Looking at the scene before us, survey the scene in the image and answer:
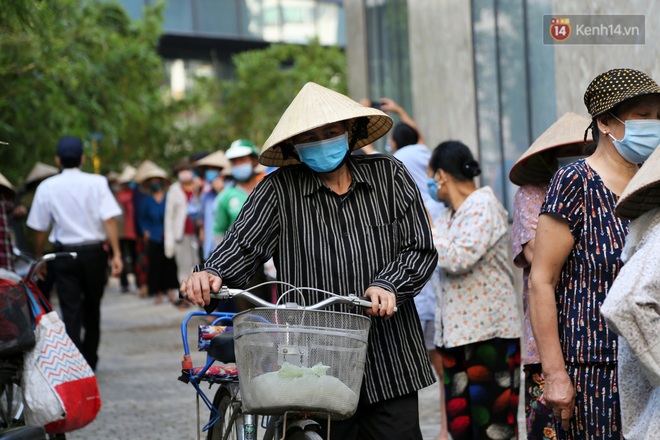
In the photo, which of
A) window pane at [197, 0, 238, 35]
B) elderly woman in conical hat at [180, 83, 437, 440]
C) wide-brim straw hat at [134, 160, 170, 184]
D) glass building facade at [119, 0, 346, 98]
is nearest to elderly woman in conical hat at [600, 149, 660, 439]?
elderly woman in conical hat at [180, 83, 437, 440]

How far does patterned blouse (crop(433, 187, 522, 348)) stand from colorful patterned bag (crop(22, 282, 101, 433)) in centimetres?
210

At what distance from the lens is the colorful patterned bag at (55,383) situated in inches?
274

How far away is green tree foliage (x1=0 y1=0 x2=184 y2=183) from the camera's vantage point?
46.6 ft

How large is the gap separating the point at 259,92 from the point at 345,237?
2913 centimetres

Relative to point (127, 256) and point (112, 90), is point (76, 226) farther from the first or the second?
point (127, 256)

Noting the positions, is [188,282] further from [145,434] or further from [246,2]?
[246,2]

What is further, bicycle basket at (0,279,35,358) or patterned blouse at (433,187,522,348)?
bicycle basket at (0,279,35,358)

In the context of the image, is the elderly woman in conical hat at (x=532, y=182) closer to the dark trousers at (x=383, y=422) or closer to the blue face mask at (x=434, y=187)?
the dark trousers at (x=383, y=422)

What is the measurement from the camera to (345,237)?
4.94 metres

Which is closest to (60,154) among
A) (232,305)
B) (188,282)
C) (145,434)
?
(232,305)

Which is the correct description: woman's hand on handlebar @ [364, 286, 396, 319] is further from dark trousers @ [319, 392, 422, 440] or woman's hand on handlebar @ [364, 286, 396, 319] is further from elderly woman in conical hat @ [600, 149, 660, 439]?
elderly woman in conical hat @ [600, 149, 660, 439]

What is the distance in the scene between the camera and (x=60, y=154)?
1096 centimetres

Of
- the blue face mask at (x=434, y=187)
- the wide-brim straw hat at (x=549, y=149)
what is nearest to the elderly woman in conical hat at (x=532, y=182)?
the wide-brim straw hat at (x=549, y=149)

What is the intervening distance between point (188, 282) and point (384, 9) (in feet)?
41.9
